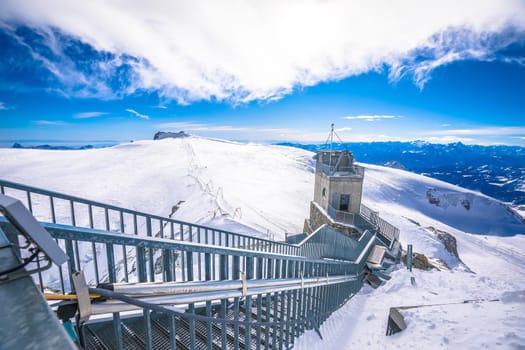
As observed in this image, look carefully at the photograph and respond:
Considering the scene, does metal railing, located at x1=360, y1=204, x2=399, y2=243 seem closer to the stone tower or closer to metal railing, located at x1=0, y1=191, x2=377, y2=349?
the stone tower

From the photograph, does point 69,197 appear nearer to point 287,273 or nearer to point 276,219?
point 287,273

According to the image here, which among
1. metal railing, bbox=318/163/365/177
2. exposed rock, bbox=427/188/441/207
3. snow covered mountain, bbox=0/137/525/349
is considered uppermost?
metal railing, bbox=318/163/365/177

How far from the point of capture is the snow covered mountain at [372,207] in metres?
4.43

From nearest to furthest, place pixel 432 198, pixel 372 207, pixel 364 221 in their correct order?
pixel 364 221, pixel 372 207, pixel 432 198

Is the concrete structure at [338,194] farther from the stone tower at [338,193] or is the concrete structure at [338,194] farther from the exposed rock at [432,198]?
the exposed rock at [432,198]

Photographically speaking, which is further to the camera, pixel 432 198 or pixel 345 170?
pixel 432 198

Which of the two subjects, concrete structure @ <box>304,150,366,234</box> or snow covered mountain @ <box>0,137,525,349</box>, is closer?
snow covered mountain @ <box>0,137,525,349</box>

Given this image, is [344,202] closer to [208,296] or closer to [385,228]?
[385,228]

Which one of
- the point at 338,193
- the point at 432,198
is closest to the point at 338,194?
the point at 338,193

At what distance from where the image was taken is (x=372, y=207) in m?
40.9

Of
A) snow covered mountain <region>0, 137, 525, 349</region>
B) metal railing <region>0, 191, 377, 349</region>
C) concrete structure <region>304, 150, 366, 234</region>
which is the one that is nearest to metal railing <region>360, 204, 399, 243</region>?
concrete structure <region>304, 150, 366, 234</region>

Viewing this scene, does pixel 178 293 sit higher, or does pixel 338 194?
pixel 178 293

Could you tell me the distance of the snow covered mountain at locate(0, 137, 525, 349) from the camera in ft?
14.5

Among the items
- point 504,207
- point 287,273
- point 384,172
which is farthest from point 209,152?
point 504,207
